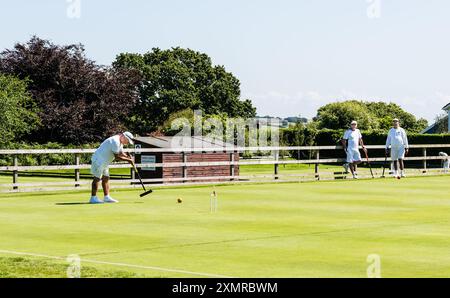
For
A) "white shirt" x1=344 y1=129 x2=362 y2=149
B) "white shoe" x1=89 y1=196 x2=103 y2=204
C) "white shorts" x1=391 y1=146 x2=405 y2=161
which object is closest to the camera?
"white shoe" x1=89 y1=196 x2=103 y2=204

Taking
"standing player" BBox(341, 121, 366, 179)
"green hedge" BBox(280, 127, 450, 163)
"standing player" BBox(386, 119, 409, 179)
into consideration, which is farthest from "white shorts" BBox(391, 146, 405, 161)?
"green hedge" BBox(280, 127, 450, 163)

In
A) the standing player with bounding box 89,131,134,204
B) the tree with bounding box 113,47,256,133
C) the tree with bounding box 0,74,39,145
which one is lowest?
the standing player with bounding box 89,131,134,204

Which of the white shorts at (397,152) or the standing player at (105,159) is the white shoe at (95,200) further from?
the white shorts at (397,152)

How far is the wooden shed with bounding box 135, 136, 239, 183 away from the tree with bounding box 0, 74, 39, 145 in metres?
19.2

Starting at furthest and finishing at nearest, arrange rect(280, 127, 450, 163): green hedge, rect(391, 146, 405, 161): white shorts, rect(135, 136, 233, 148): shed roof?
rect(280, 127, 450, 163): green hedge, rect(391, 146, 405, 161): white shorts, rect(135, 136, 233, 148): shed roof

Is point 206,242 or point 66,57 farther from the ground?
point 66,57

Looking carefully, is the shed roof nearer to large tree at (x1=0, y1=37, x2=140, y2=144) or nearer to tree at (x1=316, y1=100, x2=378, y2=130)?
large tree at (x1=0, y1=37, x2=140, y2=144)

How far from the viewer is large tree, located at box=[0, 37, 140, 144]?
6131cm
